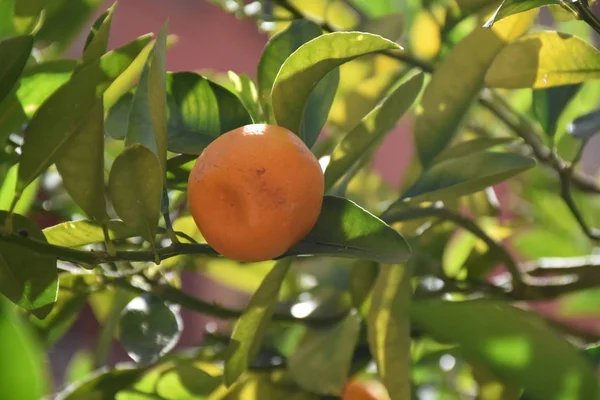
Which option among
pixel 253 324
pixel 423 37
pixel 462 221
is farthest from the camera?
pixel 423 37

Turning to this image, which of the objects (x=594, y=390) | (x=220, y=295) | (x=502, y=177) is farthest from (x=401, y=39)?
(x=220, y=295)

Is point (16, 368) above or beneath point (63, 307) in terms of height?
above

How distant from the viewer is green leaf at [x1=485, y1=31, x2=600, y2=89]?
1.46 feet

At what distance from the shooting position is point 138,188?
1.21 feet

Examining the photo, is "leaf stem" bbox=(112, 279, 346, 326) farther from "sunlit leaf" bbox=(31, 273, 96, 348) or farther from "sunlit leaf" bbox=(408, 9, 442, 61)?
"sunlit leaf" bbox=(408, 9, 442, 61)

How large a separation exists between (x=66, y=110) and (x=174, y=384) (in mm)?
242

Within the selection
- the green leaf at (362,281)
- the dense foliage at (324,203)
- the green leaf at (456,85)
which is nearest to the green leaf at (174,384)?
the dense foliage at (324,203)

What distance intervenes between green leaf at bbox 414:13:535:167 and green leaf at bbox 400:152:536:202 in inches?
0.8

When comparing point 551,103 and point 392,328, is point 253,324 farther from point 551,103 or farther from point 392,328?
point 551,103

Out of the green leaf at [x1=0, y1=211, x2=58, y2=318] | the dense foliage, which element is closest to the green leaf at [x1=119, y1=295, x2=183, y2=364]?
the dense foliage

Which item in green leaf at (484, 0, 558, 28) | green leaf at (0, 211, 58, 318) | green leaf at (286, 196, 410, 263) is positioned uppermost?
green leaf at (484, 0, 558, 28)

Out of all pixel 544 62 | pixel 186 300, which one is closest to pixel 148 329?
pixel 186 300

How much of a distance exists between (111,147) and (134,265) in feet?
0.59

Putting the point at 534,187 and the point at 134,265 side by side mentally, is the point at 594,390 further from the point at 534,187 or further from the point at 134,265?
the point at 534,187
